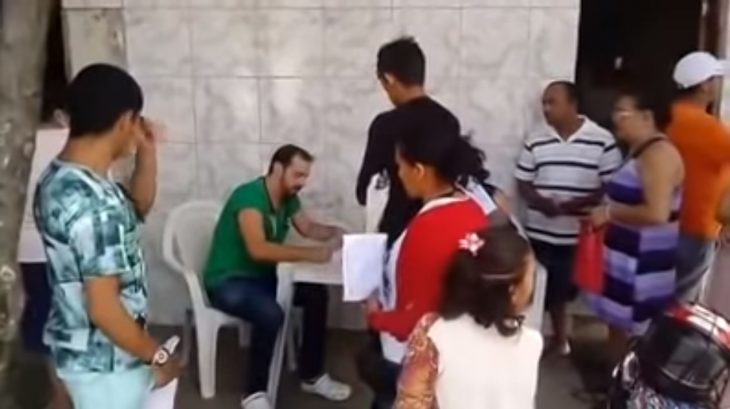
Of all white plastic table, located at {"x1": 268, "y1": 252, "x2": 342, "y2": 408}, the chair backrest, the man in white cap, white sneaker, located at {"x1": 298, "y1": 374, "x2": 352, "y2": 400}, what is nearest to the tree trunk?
white plastic table, located at {"x1": 268, "y1": 252, "x2": 342, "y2": 408}

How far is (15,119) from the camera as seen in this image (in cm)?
269

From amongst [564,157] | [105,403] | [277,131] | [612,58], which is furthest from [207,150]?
[612,58]

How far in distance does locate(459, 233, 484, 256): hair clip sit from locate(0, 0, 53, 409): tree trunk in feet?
4.13

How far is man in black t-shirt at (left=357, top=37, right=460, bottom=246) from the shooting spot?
2992 millimetres

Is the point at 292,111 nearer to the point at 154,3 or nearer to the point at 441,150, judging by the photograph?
the point at 154,3

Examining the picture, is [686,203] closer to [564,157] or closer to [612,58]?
[564,157]

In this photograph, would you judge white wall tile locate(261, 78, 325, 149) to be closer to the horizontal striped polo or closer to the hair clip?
the horizontal striped polo

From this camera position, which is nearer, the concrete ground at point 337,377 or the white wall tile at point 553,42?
the concrete ground at point 337,377

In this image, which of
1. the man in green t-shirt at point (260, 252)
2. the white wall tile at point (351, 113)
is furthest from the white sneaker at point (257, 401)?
the white wall tile at point (351, 113)

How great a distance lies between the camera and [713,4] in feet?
15.5

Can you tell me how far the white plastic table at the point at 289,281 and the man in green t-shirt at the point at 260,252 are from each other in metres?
0.04

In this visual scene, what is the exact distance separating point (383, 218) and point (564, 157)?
1.59 m

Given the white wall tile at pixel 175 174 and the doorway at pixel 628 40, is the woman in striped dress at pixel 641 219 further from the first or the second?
the doorway at pixel 628 40

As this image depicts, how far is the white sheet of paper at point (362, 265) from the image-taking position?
9.43 ft
